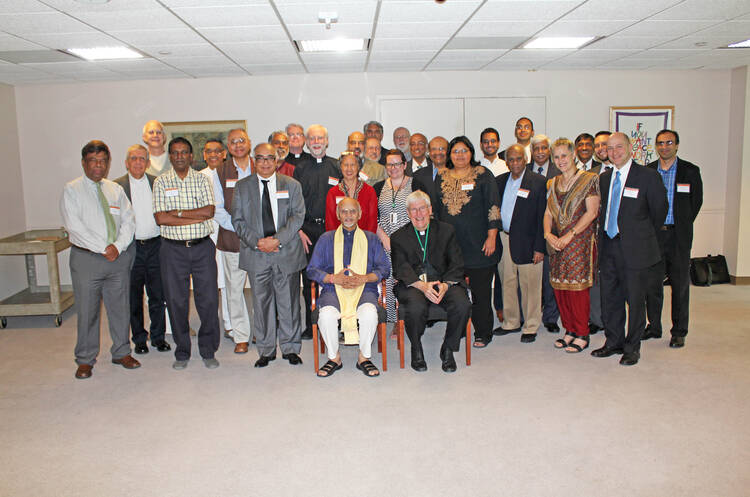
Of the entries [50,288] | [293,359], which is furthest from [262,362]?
[50,288]

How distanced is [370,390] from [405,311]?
2.37 ft

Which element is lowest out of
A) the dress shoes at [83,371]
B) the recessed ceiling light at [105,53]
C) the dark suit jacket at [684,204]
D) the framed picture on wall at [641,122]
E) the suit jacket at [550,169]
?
the dress shoes at [83,371]

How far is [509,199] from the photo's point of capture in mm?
5090

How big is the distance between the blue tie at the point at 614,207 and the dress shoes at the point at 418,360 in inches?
74.0

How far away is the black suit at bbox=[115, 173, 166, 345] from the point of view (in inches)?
193

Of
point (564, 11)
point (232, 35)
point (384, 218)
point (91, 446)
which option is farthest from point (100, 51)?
point (564, 11)

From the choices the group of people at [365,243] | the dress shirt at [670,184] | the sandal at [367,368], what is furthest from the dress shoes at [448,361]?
the dress shirt at [670,184]

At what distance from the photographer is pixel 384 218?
511cm

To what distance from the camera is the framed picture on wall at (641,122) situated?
7.90 metres

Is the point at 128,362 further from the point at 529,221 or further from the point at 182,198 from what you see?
the point at 529,221

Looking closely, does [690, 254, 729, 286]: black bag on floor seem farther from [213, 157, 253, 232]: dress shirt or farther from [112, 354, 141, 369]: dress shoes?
[112, 354, 141, 369]: dress shoes

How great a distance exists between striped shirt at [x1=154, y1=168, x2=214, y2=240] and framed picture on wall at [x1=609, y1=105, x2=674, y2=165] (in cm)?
613

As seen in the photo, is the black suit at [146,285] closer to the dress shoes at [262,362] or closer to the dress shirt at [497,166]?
the dress shoes at [262,362]

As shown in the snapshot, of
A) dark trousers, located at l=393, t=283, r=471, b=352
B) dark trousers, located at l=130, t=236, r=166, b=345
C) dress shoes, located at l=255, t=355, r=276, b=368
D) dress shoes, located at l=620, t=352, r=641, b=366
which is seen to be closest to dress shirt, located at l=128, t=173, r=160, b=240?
dark trousers, located at l=130, t=236, r=166, b=345
